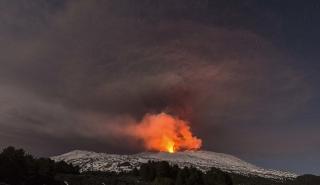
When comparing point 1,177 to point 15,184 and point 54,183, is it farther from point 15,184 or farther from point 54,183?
point 54,183

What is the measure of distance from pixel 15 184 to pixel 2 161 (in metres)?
13.3

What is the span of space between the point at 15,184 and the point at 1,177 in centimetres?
558

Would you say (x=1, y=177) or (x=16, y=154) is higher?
(x=16, y=154)

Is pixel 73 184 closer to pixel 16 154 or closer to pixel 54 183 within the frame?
pixel 54 183

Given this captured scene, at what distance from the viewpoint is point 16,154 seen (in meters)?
197

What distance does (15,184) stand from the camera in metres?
166

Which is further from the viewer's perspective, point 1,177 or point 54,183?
point 54,183

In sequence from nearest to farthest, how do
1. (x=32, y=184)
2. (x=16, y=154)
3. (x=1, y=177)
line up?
(x=1, y=177)
(x=32, y=184)
(x=16, y=154)

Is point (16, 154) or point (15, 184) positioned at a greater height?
point (16, 154)

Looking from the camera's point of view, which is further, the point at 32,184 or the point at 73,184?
the point at 73,184


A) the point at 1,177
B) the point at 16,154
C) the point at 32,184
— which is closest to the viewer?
the point at 1,177

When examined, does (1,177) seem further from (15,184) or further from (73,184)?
(73,184)

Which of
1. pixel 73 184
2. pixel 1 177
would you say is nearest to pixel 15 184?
pixel 1 177

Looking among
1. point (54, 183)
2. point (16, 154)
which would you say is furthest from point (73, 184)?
point (16, 154)
